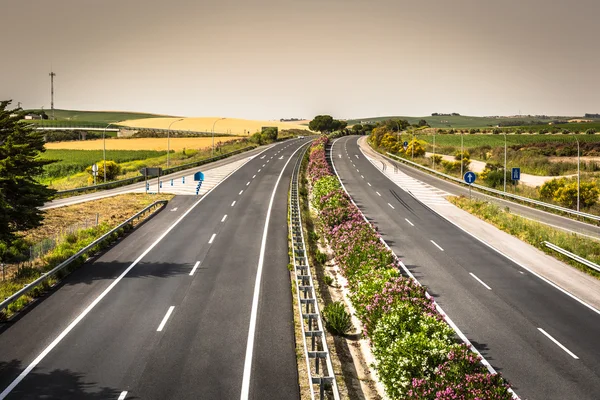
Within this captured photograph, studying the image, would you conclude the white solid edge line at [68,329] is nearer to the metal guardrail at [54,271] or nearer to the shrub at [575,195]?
the metal guardrail at [54,271]

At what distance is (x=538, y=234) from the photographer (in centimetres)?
2683

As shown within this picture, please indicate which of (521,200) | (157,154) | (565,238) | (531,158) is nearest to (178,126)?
(157,154)

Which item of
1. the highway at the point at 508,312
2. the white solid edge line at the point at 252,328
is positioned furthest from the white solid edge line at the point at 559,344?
the white solid edge line at the point at 252,328

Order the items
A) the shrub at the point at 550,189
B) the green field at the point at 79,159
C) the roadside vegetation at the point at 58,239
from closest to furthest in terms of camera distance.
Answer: the roadside vegetation at the point at 58,239 → the shrub at the point at 550,189 → the green field at the point at 79,159

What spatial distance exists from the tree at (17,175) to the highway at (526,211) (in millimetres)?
30373

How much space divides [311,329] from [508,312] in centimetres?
799

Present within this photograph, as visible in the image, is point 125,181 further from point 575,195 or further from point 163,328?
point 575,195

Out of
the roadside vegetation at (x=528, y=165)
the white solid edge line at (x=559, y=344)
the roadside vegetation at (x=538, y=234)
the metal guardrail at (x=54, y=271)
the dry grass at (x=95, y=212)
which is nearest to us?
the white solid edge line at (x=559, y=344)

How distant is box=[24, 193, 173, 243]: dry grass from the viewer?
1119 inches

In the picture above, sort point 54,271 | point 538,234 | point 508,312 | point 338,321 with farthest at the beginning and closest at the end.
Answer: point 538,234 → point 54,271 → point 508,312 → point 338,321

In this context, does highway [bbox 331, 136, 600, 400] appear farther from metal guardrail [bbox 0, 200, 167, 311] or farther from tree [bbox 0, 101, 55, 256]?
tree [bbox 0, 101, 55, 256]

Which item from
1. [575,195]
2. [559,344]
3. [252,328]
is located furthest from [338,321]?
[575,195]

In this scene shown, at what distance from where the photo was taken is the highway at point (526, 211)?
30.4 m

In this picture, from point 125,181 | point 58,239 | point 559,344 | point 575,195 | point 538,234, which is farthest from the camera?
point 125,181
